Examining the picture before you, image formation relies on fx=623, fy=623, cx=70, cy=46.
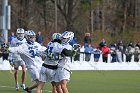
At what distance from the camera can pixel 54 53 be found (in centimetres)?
1553

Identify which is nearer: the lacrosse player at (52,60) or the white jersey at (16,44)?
the lacrosse player at (52,60)

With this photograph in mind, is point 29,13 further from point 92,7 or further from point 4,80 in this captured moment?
point 4,80

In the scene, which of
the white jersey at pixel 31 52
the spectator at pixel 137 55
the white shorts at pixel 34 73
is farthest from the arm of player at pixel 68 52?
the spectator at pixel 137 55

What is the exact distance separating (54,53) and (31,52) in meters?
1.97

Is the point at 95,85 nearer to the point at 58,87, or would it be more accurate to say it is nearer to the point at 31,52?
the point at 31,52

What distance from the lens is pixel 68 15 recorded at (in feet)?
188

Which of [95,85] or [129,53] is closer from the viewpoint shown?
[95,85]

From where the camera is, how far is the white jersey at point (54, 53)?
50.6 feet

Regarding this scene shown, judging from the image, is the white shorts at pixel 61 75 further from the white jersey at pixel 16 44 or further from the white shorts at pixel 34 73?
the white jersey at pixel 16 44

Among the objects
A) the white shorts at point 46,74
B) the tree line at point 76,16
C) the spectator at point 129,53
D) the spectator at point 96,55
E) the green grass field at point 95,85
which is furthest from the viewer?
the tree line at point 76,16

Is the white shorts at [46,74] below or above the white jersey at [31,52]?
below

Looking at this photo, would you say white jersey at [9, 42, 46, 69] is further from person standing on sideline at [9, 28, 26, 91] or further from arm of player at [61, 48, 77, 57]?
person standing on sideline at [9, 28, 26, 91]

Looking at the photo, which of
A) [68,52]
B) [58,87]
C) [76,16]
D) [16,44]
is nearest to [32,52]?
[58,87]

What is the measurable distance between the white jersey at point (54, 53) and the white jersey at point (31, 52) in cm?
86
